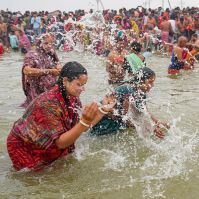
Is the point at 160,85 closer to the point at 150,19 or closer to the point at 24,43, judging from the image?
the point at 150,19

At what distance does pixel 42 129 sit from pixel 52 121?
0.41 feet

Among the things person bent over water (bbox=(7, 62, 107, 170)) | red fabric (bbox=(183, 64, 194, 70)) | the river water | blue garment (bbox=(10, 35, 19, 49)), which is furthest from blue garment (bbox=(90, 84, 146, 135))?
blue garment (bbox=(10, 35, 19, 49))

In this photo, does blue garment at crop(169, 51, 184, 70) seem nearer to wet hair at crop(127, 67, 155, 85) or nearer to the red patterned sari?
wet hair at crop(127, 67, 155, 85)

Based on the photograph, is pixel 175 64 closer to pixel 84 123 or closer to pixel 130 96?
pixel 130 96

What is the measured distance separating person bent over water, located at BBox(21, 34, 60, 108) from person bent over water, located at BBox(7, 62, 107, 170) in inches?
72.1

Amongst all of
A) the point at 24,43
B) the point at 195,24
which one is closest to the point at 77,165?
the point at 195,24

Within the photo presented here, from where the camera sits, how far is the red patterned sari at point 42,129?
133 inches

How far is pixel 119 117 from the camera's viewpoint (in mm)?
4969

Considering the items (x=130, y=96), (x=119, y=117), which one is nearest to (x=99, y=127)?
(x=119, y=117)

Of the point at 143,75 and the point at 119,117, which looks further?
the point at 119,117

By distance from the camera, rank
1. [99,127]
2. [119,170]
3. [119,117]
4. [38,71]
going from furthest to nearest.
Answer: [38,71], [99,127], [119,117], [119,170]

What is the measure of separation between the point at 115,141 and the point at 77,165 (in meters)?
0.96

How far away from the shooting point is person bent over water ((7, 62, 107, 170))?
11.1ft

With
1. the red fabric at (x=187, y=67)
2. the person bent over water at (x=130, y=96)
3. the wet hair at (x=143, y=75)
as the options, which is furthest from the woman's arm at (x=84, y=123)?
the red fabric at (x=187, y=67)
